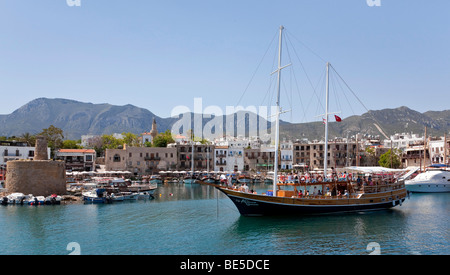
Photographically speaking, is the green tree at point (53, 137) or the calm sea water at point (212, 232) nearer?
the calm sea water at point (212, 232)

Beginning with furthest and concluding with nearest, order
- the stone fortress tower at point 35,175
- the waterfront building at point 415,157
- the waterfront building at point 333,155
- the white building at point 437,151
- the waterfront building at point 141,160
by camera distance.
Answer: the waterfront building at point 333,155
the waterfront building at point 415,157
the white building at point 437,151
the waterfront building at point 141,160
the stone fortress tower at point 35,175

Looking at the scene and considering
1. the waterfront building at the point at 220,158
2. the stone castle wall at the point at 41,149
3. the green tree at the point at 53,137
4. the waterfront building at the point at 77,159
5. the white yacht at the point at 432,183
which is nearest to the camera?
the stone castle wall at the point at 41,149

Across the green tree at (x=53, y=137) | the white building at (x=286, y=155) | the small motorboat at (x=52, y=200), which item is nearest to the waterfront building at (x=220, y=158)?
the white building at (x=286, y=155)

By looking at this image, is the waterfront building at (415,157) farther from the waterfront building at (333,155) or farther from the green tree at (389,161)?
the waterfront building at (333,155)

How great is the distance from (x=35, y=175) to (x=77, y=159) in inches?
1468

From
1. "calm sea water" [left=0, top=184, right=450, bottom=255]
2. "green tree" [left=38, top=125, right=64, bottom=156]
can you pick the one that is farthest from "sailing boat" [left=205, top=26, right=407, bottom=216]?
"green tree" [left=38, top=125, right=64, bottom=156]

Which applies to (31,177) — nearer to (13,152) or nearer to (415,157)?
(13,152)

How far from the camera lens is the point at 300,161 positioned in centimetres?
9738

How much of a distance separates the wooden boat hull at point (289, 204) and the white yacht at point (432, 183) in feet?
92.4

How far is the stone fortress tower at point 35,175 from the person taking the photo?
40344mm

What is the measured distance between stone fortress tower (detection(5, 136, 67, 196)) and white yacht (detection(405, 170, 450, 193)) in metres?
50.8

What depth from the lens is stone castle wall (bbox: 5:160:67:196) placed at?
4034 cm

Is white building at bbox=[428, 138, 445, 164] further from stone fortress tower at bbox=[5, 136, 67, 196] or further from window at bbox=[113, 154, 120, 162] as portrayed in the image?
stone fortress tower at bbox=[5, 136, 67, 196]
